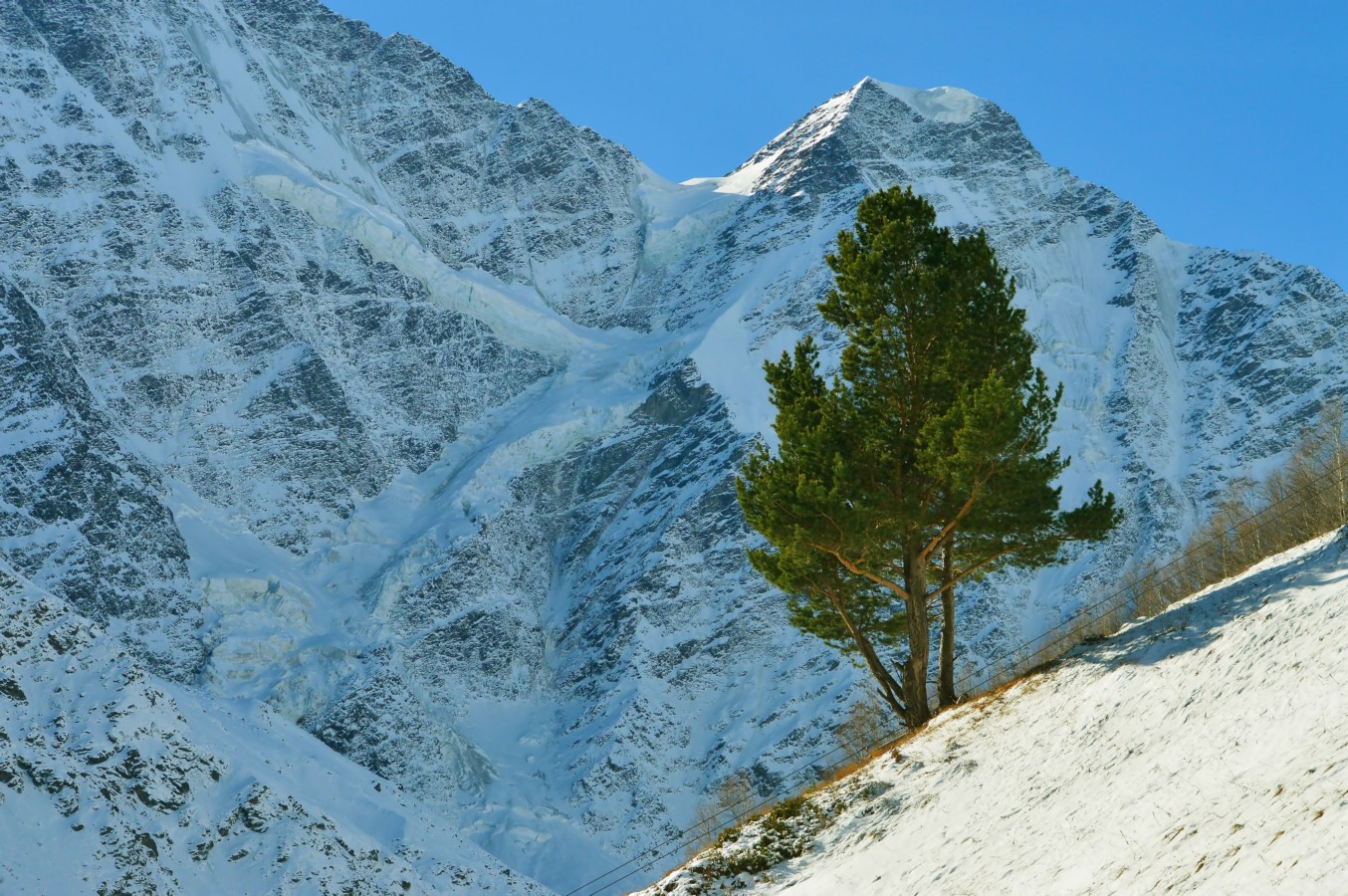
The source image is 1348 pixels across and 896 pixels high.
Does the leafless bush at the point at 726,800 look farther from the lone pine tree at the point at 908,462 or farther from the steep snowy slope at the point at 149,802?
the lone pine tree at the point at 908,462

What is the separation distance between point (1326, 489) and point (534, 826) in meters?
82.1

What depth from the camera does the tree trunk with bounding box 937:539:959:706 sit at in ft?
76.4

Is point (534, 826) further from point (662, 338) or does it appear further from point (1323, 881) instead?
point (1323, 881)

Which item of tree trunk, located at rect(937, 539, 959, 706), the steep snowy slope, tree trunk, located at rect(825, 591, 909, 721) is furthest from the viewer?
the steep snowy slope

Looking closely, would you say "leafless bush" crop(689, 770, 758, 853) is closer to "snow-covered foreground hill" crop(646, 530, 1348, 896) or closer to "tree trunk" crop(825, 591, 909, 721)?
"tree trunk" crop(825, 591, 909, 721)

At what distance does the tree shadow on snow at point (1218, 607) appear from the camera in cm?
1778

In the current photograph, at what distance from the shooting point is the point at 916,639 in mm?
23578

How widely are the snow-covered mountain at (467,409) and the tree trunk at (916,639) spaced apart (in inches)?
3292

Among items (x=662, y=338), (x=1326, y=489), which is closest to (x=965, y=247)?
(x=1326, y=489)

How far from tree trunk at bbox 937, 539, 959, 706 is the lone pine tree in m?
0.06

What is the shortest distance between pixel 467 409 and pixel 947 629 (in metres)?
144

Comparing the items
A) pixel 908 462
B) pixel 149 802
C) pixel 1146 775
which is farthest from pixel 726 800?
pixel 1146 775

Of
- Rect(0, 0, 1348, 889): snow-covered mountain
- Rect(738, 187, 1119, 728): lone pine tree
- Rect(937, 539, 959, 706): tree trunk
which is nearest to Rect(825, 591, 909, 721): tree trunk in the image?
Rect(738, 187, 1119, 728): lone pine tree

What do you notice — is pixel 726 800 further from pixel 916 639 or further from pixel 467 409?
pixel 916 639
